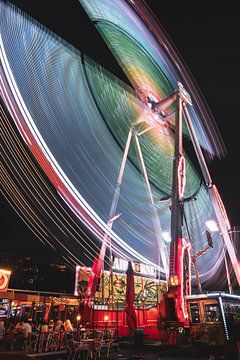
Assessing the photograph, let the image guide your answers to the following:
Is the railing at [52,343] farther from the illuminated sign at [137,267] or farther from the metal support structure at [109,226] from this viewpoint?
the illuminated sign at [137,267]

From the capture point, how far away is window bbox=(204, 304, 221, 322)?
1689 cm

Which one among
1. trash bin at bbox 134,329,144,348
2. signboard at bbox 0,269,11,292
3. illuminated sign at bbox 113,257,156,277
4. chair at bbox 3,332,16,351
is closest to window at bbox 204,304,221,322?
trash bin at bbox 134,329,144,348

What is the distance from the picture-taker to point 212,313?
17.2 m

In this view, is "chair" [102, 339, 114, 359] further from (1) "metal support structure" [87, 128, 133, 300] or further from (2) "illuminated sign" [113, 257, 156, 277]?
(2) "illuminated sign" [113, 257, 156, 277]

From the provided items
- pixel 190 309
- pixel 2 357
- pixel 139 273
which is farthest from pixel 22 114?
pixel 139 273

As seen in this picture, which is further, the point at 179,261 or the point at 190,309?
the point at 190,309

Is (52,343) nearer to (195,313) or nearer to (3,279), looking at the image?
(3,279)

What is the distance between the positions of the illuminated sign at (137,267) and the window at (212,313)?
18.1m

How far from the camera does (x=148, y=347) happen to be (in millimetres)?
15703

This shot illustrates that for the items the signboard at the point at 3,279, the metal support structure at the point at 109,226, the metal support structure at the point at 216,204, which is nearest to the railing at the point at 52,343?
the signboard at the point at 3,279

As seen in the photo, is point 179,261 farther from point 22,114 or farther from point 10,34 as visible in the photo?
point 10,34

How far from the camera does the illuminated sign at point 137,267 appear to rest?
3544 cm

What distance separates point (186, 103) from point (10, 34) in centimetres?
1553

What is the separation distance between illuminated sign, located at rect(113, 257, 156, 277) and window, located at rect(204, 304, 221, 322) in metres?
18.1
